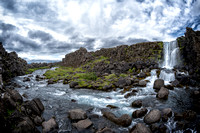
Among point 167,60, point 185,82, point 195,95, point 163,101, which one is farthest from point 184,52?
point 163,101

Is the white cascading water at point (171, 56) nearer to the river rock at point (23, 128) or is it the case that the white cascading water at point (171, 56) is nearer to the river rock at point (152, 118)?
the river rock at point (152, 118)

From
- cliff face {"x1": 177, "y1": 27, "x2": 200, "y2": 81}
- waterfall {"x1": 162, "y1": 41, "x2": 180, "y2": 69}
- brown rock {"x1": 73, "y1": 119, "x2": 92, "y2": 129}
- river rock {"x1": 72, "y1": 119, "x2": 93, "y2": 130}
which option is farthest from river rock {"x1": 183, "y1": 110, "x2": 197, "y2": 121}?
waterfall {"x1": 162, "y1": 41, "x2": 180, "y2": 69}

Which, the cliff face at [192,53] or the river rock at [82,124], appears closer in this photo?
the river rock at [82,124]

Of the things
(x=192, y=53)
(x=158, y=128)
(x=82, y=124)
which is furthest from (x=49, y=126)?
(x=192, y=53)

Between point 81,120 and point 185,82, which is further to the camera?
point 185,82

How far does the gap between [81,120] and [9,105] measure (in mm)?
7914

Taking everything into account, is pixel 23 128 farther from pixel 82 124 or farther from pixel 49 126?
pixel 82 124

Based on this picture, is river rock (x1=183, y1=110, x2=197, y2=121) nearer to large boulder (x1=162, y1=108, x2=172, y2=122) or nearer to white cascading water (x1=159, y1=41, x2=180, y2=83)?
large boulder (x1=162, y1=108, x2=172, y2=122)

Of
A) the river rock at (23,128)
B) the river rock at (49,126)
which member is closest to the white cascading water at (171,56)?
the river rock at (49,126)

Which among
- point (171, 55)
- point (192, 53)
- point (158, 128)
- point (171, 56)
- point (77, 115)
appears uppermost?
point (171, 55)

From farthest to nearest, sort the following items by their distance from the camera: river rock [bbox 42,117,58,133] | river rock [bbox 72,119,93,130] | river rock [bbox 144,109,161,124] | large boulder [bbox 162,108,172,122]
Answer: large boulder [bbox 162,108,172,122], river rock [bbox 144,109,161,124], river rock [bbox 72,119,93,130], river rock [bbox 42,117,58,133]

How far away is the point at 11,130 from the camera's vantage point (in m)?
8.62

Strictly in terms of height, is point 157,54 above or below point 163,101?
above

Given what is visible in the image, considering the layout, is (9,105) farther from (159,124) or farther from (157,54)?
(157,54)
